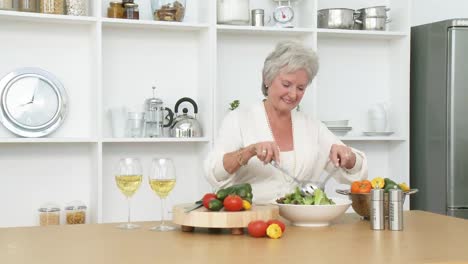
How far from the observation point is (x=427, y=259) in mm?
1764

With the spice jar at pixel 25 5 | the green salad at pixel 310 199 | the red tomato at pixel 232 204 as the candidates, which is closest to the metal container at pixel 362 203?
the green salad at pixel 310 199

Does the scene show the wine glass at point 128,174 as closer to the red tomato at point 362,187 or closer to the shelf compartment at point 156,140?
the red tomato at point 362,187

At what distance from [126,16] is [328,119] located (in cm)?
148

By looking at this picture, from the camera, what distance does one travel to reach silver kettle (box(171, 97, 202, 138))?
158 inches

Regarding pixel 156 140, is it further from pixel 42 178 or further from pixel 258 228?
pixel 258 228

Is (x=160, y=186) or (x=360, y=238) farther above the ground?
(x=160, y=186)

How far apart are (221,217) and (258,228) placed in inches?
4.8

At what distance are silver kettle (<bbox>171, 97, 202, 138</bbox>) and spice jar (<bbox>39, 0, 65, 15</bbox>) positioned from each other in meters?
0.85

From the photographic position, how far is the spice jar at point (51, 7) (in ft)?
12.4

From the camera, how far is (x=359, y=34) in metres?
4.38

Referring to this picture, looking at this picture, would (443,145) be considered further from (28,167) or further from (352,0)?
(28,167)

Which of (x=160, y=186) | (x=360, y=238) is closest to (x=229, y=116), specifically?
(x=160, y=186)

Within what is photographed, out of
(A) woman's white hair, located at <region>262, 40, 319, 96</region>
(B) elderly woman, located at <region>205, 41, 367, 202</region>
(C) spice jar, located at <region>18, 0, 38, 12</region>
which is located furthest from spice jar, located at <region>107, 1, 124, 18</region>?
(A) woman's white hair, located at <region>262, 40, 319, 96</region>

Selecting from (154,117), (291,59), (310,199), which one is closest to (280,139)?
(291,59)
